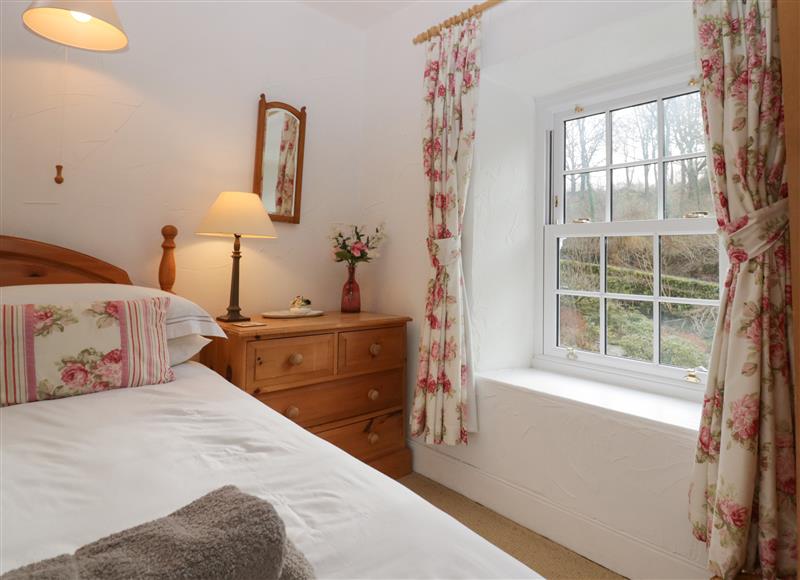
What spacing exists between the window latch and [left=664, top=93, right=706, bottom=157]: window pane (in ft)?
3.04

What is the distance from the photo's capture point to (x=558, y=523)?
193cm

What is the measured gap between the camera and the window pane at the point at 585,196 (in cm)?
230

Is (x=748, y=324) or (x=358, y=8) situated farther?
(x=358, y=8)

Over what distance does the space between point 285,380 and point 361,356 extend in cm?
42

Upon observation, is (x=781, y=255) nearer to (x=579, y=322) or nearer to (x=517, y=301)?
(x=579, y=322)

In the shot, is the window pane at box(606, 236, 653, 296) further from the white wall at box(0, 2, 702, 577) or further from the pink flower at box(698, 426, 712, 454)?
the pink flower at box(698, 426, 712, 454)

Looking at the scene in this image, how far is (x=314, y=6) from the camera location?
8.85ft

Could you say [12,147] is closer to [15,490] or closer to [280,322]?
[280,322]

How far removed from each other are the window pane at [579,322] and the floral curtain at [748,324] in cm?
86

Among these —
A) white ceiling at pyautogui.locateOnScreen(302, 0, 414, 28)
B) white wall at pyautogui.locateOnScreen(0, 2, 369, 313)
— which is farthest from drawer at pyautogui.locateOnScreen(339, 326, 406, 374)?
white ceiling at pyautogui.locateOnScreen(302, 0, 414, 28)

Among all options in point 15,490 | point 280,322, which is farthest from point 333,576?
point 280,322

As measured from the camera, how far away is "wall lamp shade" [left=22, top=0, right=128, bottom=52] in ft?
4.85

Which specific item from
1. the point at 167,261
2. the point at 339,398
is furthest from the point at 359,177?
the point at 339,398

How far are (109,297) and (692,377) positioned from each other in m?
2.28
